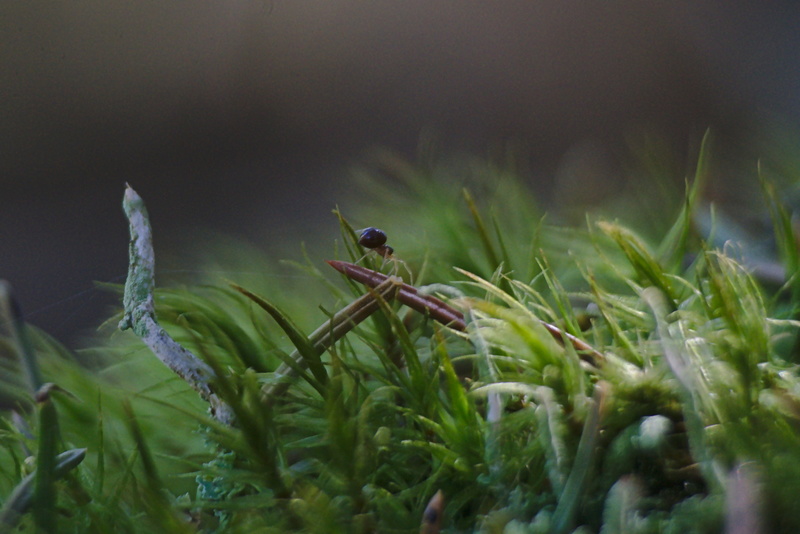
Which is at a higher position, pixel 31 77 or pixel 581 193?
pixel 31 77

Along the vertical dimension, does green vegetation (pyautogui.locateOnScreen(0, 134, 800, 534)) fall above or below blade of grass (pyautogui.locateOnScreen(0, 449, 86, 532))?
below

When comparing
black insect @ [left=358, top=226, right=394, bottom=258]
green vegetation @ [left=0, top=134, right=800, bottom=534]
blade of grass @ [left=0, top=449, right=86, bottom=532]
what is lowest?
green vegetation @ [left=0, top=134, right=800, bottom=534]

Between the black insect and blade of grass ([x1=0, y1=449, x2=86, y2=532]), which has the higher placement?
the black insect

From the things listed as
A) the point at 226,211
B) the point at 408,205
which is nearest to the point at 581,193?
the point at 408,205

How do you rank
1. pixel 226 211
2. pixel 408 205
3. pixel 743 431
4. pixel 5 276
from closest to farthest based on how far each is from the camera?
pixel 743 431, pixel 408 205, pixel 5 276, pixel 226 211

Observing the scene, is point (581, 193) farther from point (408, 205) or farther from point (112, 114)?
point (112, 114)

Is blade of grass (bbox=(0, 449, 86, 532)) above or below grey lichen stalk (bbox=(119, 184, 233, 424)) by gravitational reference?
below

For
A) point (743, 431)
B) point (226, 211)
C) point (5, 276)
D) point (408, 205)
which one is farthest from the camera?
point (226, 211)

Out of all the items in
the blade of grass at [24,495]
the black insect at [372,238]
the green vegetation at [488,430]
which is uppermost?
the black insect at [372,238]

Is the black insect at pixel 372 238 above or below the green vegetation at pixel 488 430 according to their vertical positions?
above

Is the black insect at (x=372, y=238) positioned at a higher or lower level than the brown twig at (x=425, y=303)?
higher

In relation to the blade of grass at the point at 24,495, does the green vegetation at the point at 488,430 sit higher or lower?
lower
